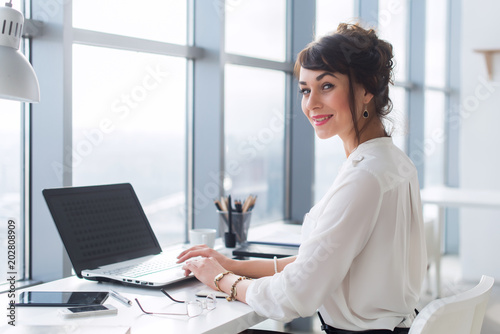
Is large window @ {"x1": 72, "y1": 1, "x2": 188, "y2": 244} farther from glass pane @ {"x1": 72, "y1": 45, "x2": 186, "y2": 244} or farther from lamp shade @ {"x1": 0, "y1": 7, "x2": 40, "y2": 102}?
lamp shade @ {"x1": 0, "y1": 7, "x2": 40, "y2": 102}

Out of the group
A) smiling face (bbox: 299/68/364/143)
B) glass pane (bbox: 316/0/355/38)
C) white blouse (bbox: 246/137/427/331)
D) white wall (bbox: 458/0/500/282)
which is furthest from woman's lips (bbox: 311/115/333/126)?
white wall (bbox: 458/0/500/282)

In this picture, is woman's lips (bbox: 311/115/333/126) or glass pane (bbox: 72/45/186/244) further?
glass pane (bbox: 72/45/186/244)

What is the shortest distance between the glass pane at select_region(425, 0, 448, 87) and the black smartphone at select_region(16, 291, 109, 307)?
Result: 15.6 ft

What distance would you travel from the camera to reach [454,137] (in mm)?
6113

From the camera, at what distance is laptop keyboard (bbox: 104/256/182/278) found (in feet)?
5.16

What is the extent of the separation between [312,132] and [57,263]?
1930mm

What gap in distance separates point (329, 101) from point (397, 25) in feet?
13.1

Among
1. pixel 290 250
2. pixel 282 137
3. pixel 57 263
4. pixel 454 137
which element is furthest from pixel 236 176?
pixel 454 137

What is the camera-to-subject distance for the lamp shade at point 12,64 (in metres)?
1.29

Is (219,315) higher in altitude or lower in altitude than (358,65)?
lower

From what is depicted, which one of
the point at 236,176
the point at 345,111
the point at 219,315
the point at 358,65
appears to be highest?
the point at 358,65

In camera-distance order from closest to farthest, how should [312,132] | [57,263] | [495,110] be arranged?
[57,263] < [312,132] < [495,110]

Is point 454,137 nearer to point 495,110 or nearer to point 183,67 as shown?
point 495,110

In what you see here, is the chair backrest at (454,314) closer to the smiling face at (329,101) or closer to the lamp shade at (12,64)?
the smiling face at (329,101)
